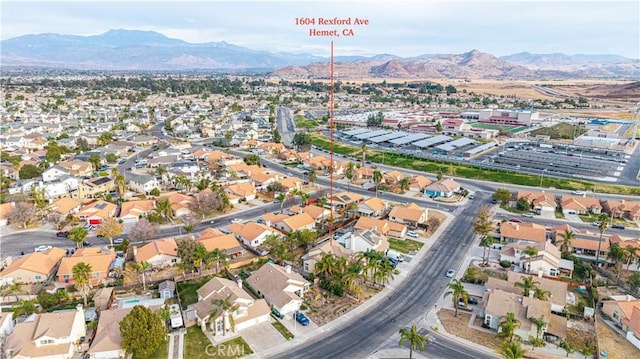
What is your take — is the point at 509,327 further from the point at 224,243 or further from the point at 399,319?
the point at 224,243

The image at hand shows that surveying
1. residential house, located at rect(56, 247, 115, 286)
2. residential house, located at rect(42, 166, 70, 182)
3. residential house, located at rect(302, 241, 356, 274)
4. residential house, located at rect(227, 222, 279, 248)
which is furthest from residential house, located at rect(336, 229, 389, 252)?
residential house, located at rect(42, 166, 70, 182)

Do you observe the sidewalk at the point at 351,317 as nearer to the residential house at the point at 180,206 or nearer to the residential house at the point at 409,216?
the residential house at the point at 409,216

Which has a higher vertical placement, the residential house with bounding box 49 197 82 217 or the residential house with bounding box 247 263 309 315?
the residential house with bounding box 49 197 82 217

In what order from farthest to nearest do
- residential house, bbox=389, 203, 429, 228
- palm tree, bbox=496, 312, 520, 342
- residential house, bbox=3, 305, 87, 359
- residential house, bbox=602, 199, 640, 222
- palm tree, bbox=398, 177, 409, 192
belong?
palm tree, bbox=398, 177, 409, 192, residential house, bbox=602, 199, 640, 222, residential house, bbox=389, 203, 429, 228, palm tree, bbox=496, 312, 520, 342, residential house, bbox=3, 305, 87, 359

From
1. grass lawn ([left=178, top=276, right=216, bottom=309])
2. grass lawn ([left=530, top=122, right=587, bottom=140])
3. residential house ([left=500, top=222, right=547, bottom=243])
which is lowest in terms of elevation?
grass lawn ([left=178, top=276, right=216, bottom=309])

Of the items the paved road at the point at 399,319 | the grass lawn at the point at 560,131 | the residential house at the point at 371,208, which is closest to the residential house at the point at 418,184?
the residential house at the point at 371,208

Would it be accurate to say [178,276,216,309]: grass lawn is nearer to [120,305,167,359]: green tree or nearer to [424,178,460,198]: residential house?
[120,305,167,359]: green tree
